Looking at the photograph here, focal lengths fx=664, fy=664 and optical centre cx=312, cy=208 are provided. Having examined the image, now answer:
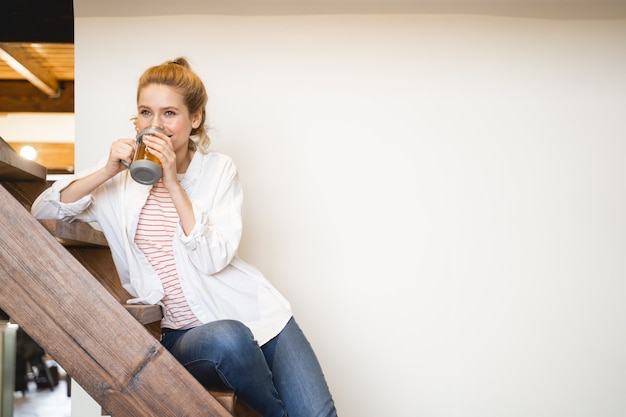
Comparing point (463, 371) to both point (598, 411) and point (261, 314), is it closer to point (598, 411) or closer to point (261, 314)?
point (598, 411)

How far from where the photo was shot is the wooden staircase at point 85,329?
1.61m

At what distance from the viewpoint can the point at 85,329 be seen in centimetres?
162

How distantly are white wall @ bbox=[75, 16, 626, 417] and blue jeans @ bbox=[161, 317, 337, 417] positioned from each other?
0.90 m

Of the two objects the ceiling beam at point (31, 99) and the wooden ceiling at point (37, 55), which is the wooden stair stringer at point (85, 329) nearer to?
the wooden ceiling at point (37, 55)

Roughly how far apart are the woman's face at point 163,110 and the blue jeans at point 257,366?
1.95 ft

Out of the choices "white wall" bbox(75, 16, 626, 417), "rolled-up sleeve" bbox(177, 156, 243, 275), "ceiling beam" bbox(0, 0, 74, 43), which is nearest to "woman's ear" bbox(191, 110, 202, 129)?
"rolled-up sleeve" bbox(177, 156, 243, 275)

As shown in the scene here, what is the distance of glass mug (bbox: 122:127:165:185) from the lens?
5.51ft

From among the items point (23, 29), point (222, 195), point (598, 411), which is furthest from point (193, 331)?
point (23, 29)

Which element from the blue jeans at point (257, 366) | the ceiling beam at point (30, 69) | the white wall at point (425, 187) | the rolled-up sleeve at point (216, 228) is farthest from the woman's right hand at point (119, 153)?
the ceiling beam at point (30, 69)

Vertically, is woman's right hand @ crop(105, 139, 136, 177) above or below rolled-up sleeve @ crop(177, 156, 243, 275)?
above

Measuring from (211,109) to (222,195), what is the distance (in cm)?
96

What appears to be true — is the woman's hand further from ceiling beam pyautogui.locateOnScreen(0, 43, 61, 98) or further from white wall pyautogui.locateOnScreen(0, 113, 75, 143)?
white wall pyautogui.locateOnScreen(0, 113, 75, 143)

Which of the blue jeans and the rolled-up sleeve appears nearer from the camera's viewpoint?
the blue jeans

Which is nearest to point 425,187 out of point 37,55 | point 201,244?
point 201,244
